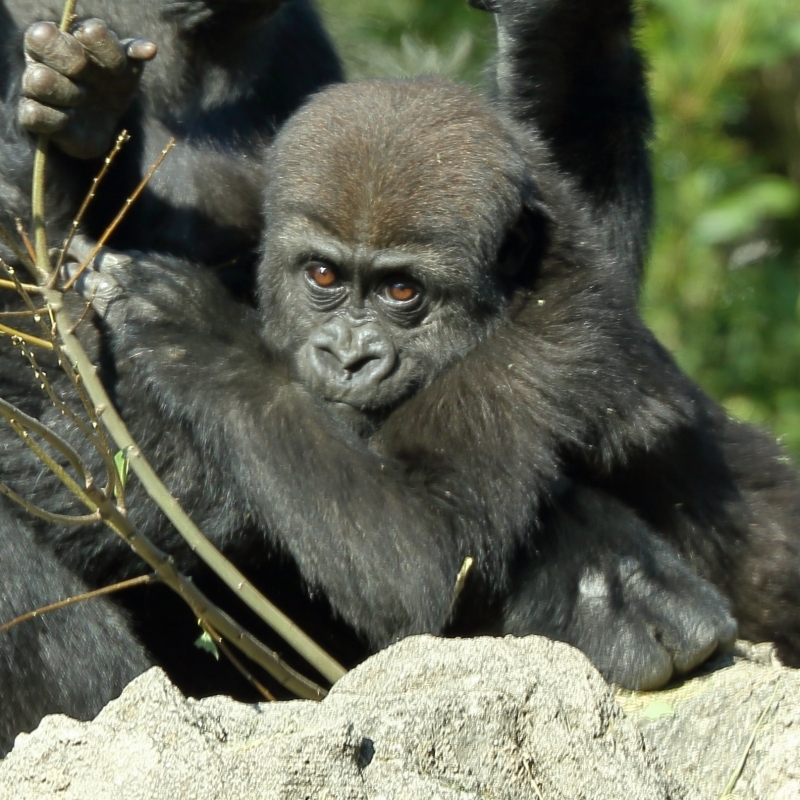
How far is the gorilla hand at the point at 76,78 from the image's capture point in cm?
320

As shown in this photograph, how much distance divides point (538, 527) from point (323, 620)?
607mm

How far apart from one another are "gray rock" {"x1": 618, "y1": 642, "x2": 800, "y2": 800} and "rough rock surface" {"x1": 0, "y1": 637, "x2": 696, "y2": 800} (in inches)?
4.3

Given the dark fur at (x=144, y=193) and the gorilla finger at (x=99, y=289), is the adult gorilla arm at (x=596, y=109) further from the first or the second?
the gorilla finger at (x=99, y=289)

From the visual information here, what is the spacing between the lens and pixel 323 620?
12.0ft

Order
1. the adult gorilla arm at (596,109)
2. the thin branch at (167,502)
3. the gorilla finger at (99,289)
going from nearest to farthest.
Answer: the thin branch at (167,502) < the gorilla finger at (99,289) < the adult gorilla arm at (596,109)

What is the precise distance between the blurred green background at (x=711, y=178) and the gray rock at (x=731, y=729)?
4715 mm

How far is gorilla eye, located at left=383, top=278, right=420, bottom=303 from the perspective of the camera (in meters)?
3.64

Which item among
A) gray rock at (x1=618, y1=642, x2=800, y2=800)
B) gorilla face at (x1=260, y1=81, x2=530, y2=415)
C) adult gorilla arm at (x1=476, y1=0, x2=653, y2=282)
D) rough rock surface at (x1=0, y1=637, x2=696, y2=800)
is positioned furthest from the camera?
adult gorilla arm at (x1=476, y1=0, x2=653, y2=282)

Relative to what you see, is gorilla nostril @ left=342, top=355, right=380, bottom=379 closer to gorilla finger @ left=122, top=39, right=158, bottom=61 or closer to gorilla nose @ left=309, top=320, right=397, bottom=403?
gorilla nose @ left=309, top=320, right=397, bottom=403

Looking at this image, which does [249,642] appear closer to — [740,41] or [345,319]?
[345,319]

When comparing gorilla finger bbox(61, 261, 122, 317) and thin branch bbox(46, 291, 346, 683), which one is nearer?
thin branch bbox(46, 291, 346, 683)

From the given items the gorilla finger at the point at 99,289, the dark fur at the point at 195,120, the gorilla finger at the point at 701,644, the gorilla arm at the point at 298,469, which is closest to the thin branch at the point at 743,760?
the gorilla finger at the point at 701,644

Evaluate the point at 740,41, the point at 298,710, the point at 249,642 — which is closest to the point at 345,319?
the point at 249,642

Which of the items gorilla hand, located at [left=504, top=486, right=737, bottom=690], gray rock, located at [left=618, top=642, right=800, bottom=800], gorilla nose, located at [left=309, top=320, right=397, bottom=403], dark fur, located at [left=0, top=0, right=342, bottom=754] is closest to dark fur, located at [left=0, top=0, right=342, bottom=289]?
dark fur, located at [left=0, top=0, right=342, bottom=754]
